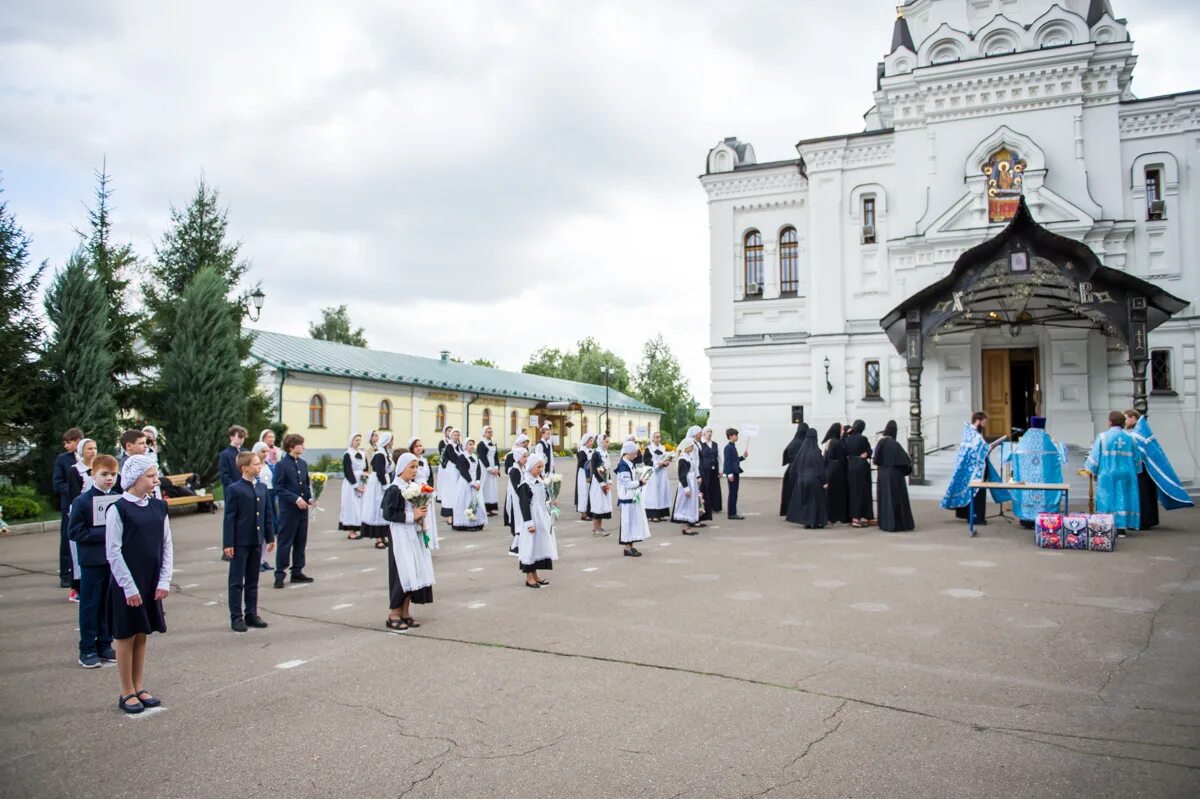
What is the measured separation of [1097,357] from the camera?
75.8ft

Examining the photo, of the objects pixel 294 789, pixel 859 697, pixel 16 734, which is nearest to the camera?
pixel 294 789

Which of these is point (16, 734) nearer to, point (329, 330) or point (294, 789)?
point (294, 789)

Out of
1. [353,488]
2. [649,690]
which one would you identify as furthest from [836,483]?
[649,690]

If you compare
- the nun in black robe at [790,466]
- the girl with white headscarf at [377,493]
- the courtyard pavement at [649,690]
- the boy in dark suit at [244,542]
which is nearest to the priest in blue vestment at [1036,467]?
the courtyard pavement at [649,690]

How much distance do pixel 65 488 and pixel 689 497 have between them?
961 centimetres

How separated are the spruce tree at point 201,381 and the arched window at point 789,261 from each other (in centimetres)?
1883

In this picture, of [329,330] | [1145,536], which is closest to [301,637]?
[1145,536]

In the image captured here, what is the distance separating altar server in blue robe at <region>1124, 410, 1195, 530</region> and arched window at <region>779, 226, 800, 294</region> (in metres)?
16.0

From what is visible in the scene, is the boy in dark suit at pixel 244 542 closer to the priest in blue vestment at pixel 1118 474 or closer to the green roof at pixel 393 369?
the priest in blue vestment at pixel 1118 474

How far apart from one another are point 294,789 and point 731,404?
987 inches

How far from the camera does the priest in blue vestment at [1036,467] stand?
13.0m

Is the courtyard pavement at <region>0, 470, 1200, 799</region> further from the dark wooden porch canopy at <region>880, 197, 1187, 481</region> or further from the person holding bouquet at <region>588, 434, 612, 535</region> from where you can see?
the dark wooden porch canopy at <region>880, 197, 1187, 481</region>

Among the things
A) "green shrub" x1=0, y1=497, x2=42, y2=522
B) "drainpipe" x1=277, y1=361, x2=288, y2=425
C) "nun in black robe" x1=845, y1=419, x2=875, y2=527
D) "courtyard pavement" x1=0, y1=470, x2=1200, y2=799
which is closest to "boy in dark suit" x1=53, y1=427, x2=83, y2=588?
"courtyard pavement" x1=0, y1=470, x2=1200, y2=799

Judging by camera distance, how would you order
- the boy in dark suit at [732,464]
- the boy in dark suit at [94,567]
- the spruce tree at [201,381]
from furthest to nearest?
1. the spruce tree at [201,381]
2. the boy in dark suit at [732,464]
3. the boy in dark suit at [94,567]
